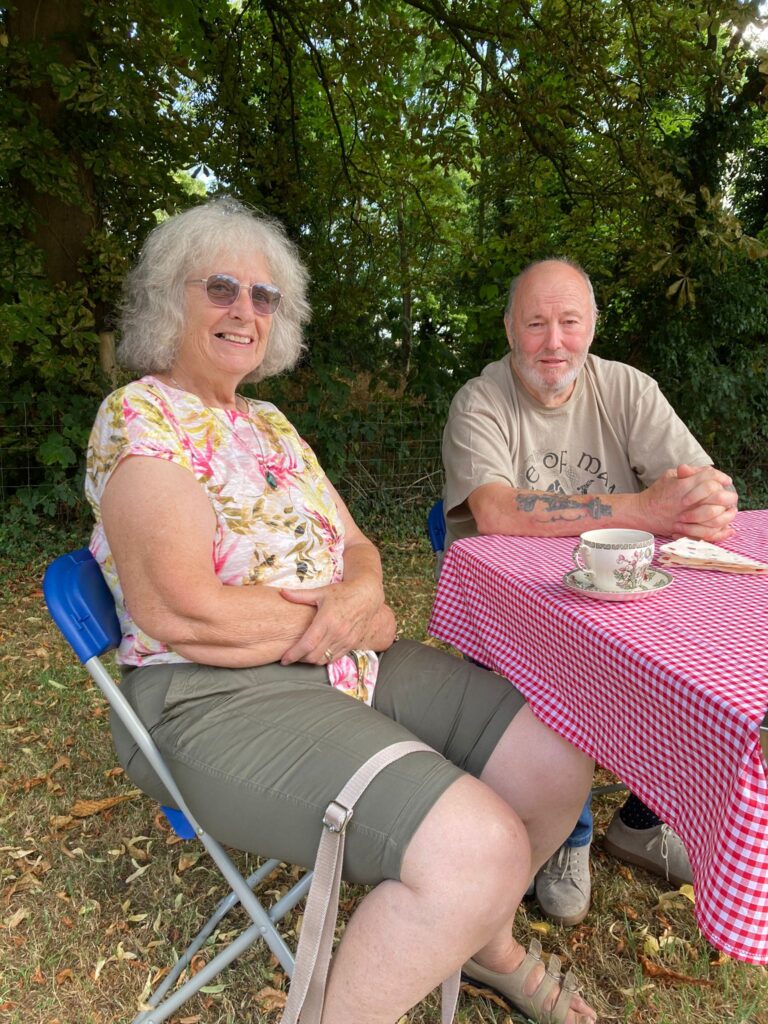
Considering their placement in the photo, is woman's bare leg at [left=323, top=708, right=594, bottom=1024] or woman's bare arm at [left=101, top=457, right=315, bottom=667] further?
woman's bare arm at [left=101, top=457, right=315, bottom=667]

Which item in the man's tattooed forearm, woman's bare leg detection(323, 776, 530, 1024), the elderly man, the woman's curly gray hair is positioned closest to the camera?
woman's bare leg detection(323, 776, 530, 1024)

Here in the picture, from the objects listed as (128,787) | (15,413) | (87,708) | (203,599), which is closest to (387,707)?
(203,599)

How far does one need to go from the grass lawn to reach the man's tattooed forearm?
3.72 ft

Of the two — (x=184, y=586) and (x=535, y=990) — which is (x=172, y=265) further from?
(x=535, y=990)

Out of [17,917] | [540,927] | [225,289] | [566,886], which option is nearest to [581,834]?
[566,886]

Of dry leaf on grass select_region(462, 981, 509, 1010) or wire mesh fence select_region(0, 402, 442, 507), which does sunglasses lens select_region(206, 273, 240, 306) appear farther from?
wire mesh fence select_region(0, 402, 442, 507)

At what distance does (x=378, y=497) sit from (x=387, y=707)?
4829 mm

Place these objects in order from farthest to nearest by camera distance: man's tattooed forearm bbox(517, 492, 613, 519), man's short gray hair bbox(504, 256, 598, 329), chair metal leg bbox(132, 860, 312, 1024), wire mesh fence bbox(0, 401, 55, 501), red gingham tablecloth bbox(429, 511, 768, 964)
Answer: wire mesh fence bbox(0, 401, 55, 501) → man's short gray hair bbox(504, 256, 598, 329) → man's tattooed forearm bbox(517, 492, 613, 519) → chair metal leg bbox(132, 860, 312, 1024) → red gingham tablecloth bbox(429, 511, 768, 964)

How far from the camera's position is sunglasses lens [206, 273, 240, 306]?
1.87m

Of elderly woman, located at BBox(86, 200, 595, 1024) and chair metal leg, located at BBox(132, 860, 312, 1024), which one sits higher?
elderly woman, located at BBox(86, 200, 595, 1024)

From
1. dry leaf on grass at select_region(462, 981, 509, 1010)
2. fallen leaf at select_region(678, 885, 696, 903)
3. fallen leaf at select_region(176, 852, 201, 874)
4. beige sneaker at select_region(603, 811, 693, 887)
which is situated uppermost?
beige sneaker at select_region(603, 811, 693, 887)

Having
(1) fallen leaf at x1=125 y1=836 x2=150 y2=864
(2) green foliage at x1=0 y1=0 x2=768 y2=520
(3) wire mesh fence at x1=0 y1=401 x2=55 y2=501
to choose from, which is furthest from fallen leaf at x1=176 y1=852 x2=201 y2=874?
(3) wire mesh fence at x1=0 y1=401 x2=55 y2=501

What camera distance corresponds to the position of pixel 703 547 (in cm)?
178

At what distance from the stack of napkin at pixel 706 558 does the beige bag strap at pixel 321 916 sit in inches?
34.5
